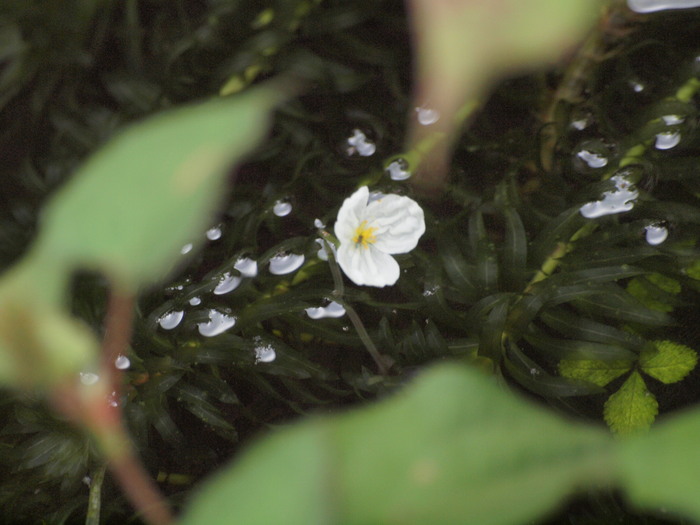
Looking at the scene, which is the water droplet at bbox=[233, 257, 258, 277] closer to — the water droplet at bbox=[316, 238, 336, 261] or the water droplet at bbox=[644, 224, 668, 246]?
the water droplet at bbox=[316, 238, 336, 261]

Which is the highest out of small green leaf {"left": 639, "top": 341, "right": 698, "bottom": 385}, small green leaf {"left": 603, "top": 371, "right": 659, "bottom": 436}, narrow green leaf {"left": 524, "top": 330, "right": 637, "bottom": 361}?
narrow green leaf {"left": 524, "top": 330, "right": 637, "bottom": 361}

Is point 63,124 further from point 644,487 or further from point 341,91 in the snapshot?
point 644,487

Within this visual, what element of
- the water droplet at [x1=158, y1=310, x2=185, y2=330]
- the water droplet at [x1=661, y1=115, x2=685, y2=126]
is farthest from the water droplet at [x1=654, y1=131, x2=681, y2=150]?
the water droplet at [x1=158, y1=310, x2=185, y2=330]

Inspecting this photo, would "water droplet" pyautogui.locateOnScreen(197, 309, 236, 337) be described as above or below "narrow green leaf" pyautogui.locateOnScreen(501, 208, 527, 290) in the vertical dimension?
above

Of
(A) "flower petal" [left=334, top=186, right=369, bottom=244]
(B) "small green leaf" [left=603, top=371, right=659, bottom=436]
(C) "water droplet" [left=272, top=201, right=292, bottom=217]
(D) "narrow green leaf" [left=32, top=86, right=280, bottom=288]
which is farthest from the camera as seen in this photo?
(C) "water droplet" [left=272, top=201, right=292, bottom=217]

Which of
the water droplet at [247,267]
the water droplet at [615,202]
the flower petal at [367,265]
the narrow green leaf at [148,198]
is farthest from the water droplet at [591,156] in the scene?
the narrow green leaf at [148,198]

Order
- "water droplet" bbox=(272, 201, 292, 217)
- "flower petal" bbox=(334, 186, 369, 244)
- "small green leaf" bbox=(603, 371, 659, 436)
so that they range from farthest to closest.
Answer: "water droplet" bbox=(272, 201, 292, 217) → "small green leaf" bbox=(603, 371, 659, 436) → "flower petal" bbox=(334, 186, 369, 244)
